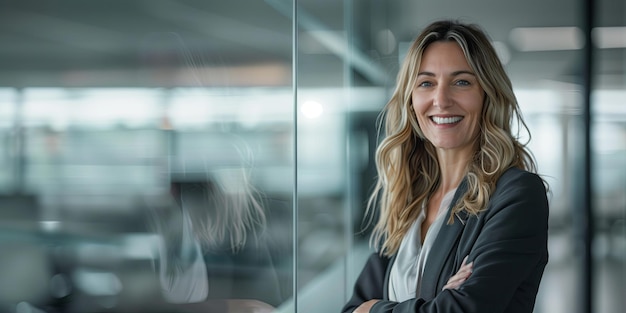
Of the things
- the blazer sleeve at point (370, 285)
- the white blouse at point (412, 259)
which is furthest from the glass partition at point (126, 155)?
the white blouse at point (412, 259)

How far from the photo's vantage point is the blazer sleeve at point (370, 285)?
1860mm

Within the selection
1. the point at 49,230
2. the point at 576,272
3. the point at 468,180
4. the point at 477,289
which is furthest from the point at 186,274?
the point at 576,272

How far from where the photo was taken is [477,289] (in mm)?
1400

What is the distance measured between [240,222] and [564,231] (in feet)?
9.63

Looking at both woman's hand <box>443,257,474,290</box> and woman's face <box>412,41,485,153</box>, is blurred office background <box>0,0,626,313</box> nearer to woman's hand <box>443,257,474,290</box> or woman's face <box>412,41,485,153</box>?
woman's face <box>412,41,485,153</box>

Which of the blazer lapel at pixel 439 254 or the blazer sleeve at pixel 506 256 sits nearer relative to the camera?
the blazer sleeve at pixel 506 256

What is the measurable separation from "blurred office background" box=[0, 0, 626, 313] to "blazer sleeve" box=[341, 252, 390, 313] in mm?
306

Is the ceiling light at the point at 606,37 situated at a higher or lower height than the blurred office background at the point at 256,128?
higher

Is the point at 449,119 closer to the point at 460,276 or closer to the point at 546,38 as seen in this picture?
the point at 460,276

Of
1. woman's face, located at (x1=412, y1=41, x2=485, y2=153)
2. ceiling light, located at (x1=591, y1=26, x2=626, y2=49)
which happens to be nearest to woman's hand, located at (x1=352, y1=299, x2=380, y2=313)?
woman's face, located at (x1=412, y1=41, x2=485, y2=153)

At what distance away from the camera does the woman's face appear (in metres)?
1.68

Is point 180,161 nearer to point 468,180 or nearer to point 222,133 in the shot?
point 222,133

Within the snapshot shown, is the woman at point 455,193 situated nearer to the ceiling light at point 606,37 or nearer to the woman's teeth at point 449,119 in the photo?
the woman's teeth at point 449,119

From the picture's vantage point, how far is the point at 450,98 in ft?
5.57
